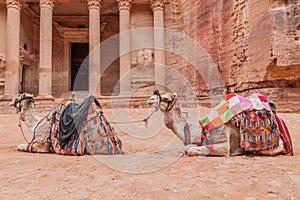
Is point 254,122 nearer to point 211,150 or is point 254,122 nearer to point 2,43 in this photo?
point 211,150

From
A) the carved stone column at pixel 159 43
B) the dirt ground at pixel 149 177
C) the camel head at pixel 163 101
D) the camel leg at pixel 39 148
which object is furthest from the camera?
the carved stone column at pixel 159 43

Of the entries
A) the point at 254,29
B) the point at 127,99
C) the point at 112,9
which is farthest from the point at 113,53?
the point at 254,29

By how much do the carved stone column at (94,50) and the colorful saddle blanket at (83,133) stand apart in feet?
35.2

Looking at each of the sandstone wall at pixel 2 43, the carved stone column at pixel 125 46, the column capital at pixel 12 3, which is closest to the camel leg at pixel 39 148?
the carved stone column at pixel 125 46

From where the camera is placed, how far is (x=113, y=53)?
776 inches

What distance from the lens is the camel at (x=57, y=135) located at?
156 inches

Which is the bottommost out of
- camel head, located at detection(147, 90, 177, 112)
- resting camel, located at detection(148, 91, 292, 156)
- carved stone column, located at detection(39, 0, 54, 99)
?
resting camel, located at detection(148, 91, 292, 156)

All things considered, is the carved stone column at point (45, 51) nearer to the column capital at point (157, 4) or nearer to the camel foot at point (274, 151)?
the column capital at point (157, 4)

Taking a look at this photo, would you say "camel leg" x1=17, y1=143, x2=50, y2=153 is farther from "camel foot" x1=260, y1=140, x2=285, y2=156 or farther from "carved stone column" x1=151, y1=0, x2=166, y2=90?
"carved stone column" x1=151, y1=0, x2=166, y2=90

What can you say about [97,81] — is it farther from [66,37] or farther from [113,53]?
[66,37]

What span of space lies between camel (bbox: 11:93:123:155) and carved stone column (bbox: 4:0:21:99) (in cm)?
1116

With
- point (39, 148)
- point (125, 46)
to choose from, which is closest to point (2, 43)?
point (125, 46)

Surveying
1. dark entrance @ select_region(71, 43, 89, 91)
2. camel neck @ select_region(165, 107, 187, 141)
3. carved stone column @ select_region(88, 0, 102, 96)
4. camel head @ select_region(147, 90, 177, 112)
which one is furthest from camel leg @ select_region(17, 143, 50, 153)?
dark entrance @ select_region(71, 43, 89, 91)

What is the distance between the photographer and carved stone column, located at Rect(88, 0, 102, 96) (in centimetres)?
1470
